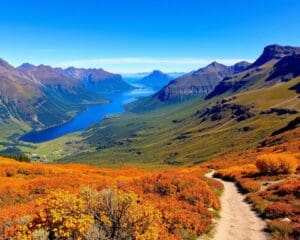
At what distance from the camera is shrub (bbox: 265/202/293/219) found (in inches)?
1081

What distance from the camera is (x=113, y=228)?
18.4 m

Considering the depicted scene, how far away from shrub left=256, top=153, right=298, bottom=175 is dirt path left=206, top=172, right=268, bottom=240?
1120 centimetres

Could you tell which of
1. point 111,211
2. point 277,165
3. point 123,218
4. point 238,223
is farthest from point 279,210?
point 277,165

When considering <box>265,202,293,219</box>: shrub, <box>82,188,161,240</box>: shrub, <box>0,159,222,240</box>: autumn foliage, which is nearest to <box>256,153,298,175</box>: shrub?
<box>0,159,222,240</box>: autumn foliage

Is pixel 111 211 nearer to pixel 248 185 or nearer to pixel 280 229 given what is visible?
pixel 280 229

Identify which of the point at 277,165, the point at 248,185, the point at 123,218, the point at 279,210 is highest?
the point at 123,218

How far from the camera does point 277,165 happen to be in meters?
45.5

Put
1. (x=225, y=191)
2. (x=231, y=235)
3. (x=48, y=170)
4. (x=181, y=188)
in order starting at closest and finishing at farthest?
1. (x=231, y=235)
2. (x=181, y=188)
3. (x=225, y=191)
4. (x=48, y=170)

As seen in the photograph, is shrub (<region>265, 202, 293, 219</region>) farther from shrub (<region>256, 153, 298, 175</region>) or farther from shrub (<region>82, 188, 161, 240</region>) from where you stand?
shrub (<region>256, 153, 298, 175</region>)

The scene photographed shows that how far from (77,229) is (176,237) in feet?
24.0

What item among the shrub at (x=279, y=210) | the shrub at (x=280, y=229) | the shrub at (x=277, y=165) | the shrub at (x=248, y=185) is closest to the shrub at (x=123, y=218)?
the shrub at (x=280, y=229)

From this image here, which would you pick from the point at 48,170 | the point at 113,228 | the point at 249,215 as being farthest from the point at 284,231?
the point at 48,170

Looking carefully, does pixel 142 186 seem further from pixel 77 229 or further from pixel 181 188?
pixel 77 229

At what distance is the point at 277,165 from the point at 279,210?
18321 mm
